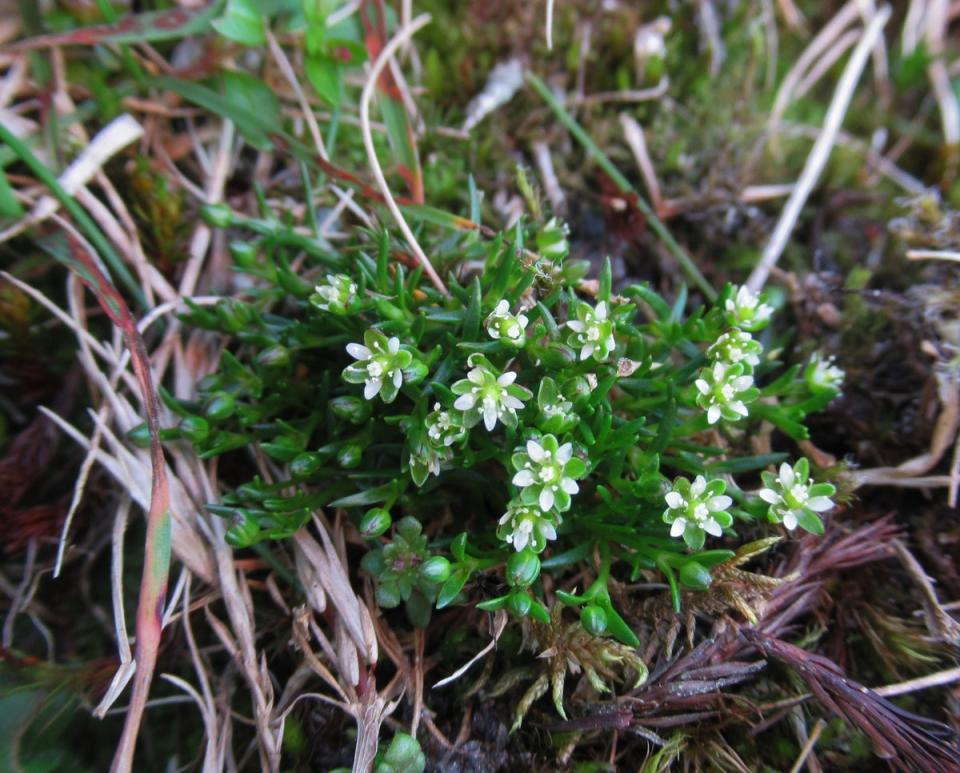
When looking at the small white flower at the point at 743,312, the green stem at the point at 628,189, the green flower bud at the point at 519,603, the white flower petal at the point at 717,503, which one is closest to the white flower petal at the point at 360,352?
the green flower bud at the point at 519,603

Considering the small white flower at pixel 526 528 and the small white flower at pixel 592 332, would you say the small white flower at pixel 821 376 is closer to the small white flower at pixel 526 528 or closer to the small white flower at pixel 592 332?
the small white flower at pixel 592 332

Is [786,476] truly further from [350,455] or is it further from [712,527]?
[350,455]

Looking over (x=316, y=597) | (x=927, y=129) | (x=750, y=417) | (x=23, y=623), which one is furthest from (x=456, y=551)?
(x=927, y=129)

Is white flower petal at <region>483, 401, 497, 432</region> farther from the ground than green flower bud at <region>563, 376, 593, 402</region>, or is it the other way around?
white flower petal at <region>483, 401, 497, 432</region>

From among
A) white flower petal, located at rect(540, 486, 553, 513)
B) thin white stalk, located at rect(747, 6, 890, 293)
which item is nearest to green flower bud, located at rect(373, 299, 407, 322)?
white flower petal, located at rect(540, 486, 553, 513)

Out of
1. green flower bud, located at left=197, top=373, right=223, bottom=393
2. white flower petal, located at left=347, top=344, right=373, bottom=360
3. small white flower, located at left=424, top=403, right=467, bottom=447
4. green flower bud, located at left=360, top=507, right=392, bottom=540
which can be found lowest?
green flower bud, located at left=360, top=507, right=392, bottom=540

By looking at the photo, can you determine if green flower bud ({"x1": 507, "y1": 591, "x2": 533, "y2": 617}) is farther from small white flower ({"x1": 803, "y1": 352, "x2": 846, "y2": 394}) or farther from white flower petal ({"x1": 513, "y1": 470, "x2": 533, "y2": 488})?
small white flower ({"x1": 803, "y1": 352, "x2": 846, "y2": 394})
